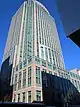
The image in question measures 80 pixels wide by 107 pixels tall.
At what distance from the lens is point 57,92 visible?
50.8m

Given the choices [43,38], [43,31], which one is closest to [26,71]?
[43,38]

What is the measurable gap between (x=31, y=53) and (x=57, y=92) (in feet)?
74.5

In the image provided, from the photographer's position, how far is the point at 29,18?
263 ft

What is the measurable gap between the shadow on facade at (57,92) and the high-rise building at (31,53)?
2.23 metres

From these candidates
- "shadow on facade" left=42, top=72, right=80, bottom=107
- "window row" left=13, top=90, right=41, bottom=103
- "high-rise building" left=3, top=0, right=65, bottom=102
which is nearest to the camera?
"window row" left=13, top=90, right=41, bottom=103

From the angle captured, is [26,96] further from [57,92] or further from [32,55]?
[32,55]

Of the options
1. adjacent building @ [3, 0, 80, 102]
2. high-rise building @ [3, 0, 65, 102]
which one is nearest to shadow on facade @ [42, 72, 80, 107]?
adjacent building @ [3, 0, 80, 102]

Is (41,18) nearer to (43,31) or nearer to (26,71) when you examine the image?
(43,31)

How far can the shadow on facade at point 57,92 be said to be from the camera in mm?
47188

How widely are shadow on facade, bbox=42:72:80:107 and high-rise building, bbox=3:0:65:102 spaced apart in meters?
2.23

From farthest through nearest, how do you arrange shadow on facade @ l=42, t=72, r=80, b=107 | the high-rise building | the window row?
1. the high-rise building
2. shadow on facade @ l=42, t=72, r=80, b=107
3. the window row

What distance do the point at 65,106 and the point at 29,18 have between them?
5238 centimetres

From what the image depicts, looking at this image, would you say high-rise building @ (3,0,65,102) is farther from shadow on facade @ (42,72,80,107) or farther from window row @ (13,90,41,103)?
shadow on facade @ (42,72,80,107)

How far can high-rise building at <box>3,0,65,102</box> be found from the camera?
47688 millimetres
